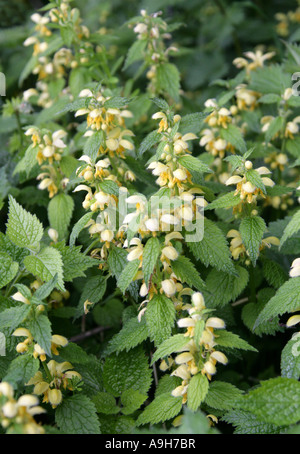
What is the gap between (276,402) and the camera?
1.53 m

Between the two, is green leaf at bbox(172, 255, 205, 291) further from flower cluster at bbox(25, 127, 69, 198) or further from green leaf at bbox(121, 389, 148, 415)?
flower cluster at bbox(25, 127, 69, 198)

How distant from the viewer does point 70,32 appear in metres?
2.45

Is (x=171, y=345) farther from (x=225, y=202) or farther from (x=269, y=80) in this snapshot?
(x=269, y=80)

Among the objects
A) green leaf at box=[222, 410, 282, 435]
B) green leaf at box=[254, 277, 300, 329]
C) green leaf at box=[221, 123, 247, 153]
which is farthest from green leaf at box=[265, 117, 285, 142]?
green leaf at box=[222, 410, 282, 435]

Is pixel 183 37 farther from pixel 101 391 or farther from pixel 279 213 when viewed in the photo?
pixel 101 391

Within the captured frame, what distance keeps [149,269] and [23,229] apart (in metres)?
0.58

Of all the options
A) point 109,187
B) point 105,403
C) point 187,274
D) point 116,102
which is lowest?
point 105,403

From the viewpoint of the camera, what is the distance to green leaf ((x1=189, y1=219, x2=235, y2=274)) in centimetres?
173

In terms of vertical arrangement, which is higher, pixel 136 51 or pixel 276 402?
pixel 136 51

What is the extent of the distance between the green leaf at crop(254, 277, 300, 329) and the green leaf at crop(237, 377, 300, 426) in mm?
208

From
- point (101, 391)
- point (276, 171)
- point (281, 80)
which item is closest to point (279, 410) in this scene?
point (101, 391)

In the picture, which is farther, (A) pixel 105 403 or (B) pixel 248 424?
(A) pixel 105 403

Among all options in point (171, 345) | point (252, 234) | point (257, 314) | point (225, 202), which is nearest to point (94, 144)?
point (225, 202)

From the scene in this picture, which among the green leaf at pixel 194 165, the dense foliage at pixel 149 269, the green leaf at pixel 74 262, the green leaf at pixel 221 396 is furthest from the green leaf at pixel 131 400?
the green leaf at pixel 194 165
